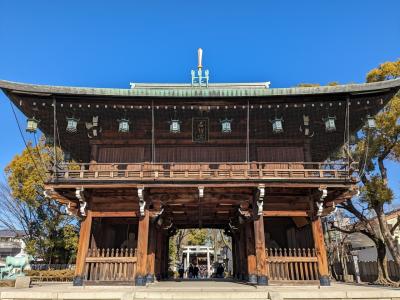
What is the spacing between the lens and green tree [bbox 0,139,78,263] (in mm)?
30781

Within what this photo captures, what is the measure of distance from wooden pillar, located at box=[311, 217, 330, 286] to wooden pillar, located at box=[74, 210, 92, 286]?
446 inches

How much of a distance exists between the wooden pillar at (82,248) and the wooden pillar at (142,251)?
2.69 m

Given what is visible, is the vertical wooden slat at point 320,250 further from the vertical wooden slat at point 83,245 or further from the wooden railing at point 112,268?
the vertical wooden slat at point 83,245

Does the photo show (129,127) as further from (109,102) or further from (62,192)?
(62,192)

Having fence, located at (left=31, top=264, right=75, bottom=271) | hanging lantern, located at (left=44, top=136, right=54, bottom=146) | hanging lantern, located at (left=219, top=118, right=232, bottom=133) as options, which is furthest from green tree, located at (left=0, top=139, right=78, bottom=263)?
hanging lantern, located at (left=219, top=118, right=232, bottom=133)

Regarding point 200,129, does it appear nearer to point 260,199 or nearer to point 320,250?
point 260,199

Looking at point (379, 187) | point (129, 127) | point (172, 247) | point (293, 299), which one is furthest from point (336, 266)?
point (129, 127)

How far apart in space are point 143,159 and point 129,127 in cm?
191

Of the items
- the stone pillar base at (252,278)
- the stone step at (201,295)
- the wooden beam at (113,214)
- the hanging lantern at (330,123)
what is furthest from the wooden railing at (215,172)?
the stone pillar base at (252,278)

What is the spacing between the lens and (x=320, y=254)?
15078mm

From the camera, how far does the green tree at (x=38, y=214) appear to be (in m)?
30.8

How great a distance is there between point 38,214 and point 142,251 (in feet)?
72.4

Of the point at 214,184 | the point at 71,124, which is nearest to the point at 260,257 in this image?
the point at 214,184

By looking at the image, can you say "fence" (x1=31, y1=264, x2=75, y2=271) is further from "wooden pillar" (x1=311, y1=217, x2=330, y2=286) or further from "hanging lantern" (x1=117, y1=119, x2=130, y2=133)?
"wooden pillar" (x1=311, y1=217, x2=330, y2=286)
